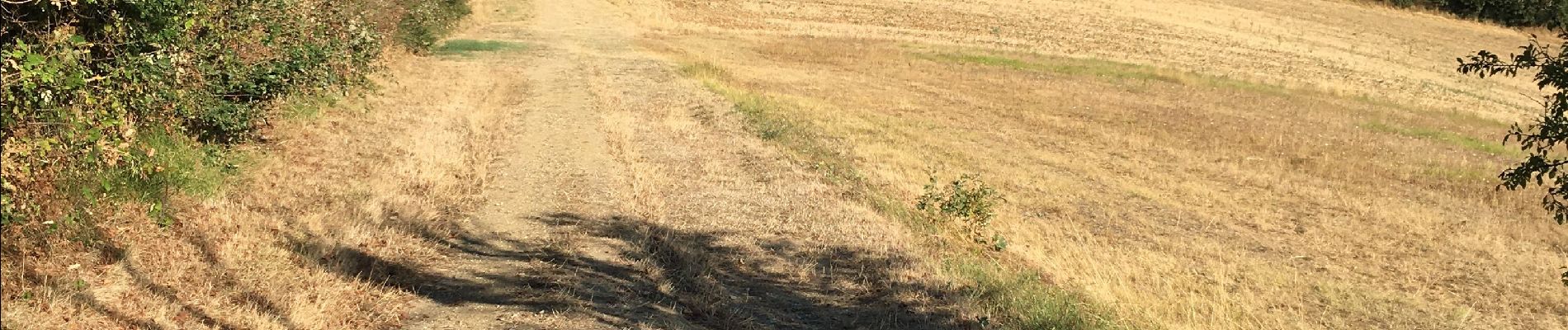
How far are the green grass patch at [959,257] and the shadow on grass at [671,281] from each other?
0.36 m

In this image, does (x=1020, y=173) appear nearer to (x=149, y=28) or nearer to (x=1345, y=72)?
(x=149, y=28)

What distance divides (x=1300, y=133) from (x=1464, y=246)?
9.94m

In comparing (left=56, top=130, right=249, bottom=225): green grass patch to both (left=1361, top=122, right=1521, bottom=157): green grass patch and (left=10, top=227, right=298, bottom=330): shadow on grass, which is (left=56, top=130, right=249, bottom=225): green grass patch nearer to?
(left=10, top=227, right=298, bottom=330): shadow on grass

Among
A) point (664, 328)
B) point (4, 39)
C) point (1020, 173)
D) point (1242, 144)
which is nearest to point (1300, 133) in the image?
point (1242, 144)

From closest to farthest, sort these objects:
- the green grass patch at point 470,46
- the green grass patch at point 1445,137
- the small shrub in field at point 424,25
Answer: the green grass patch at point 1445,137 < the small shrub in field at point 424,25 < the green grass patch at point 470,46

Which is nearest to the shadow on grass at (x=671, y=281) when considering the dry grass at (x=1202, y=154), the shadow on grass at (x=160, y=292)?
the shadow on grass at (x=160, y=292)

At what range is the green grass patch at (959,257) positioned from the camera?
8391 mm

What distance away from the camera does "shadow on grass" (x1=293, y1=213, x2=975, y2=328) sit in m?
7.98

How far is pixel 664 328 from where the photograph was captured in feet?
24.2

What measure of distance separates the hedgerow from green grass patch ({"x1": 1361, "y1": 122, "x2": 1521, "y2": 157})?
21090 mm

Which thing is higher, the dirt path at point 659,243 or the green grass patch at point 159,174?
the green grass patch at point 159,174

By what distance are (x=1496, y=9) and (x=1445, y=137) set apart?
45.6m

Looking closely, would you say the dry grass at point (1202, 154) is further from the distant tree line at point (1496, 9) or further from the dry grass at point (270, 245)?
the distant tree line at point (1496, 9)

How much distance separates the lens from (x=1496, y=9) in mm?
62250
